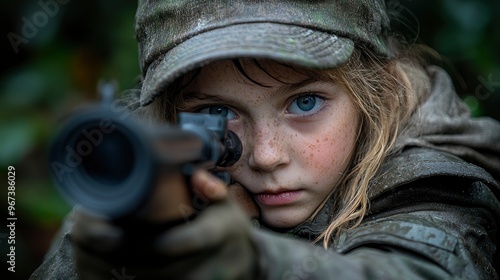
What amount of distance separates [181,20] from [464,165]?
950mm

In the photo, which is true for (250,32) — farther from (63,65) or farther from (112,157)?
(63,65)

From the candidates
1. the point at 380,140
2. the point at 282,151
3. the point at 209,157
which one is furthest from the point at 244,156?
the point at 209,157

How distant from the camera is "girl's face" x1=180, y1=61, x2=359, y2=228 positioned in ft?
6.96

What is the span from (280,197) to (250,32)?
498 millimetres

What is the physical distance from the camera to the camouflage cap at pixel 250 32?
201cm

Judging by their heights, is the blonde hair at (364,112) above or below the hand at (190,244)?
below

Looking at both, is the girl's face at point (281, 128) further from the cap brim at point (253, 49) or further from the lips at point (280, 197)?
the cap brim at point (253, 49)

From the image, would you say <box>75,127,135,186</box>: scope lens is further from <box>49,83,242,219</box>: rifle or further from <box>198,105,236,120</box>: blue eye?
<box>198,105,236,120</box>: blue eye

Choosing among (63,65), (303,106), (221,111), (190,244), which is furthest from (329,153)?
(63,65)

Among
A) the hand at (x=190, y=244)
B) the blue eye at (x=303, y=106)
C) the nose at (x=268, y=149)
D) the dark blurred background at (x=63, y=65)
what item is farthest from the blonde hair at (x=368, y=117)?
the dark blurred background at (x=63, y=65)

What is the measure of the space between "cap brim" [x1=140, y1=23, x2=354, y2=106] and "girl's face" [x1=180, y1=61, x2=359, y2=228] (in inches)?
4.3

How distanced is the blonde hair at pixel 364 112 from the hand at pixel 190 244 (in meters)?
0.76

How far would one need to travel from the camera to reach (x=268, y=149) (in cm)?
207

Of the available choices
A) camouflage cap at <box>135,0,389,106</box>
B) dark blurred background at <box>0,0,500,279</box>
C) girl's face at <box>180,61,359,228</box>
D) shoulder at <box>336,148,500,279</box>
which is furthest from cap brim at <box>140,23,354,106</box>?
dark blurred background at <box>0,0,500,279</box>
